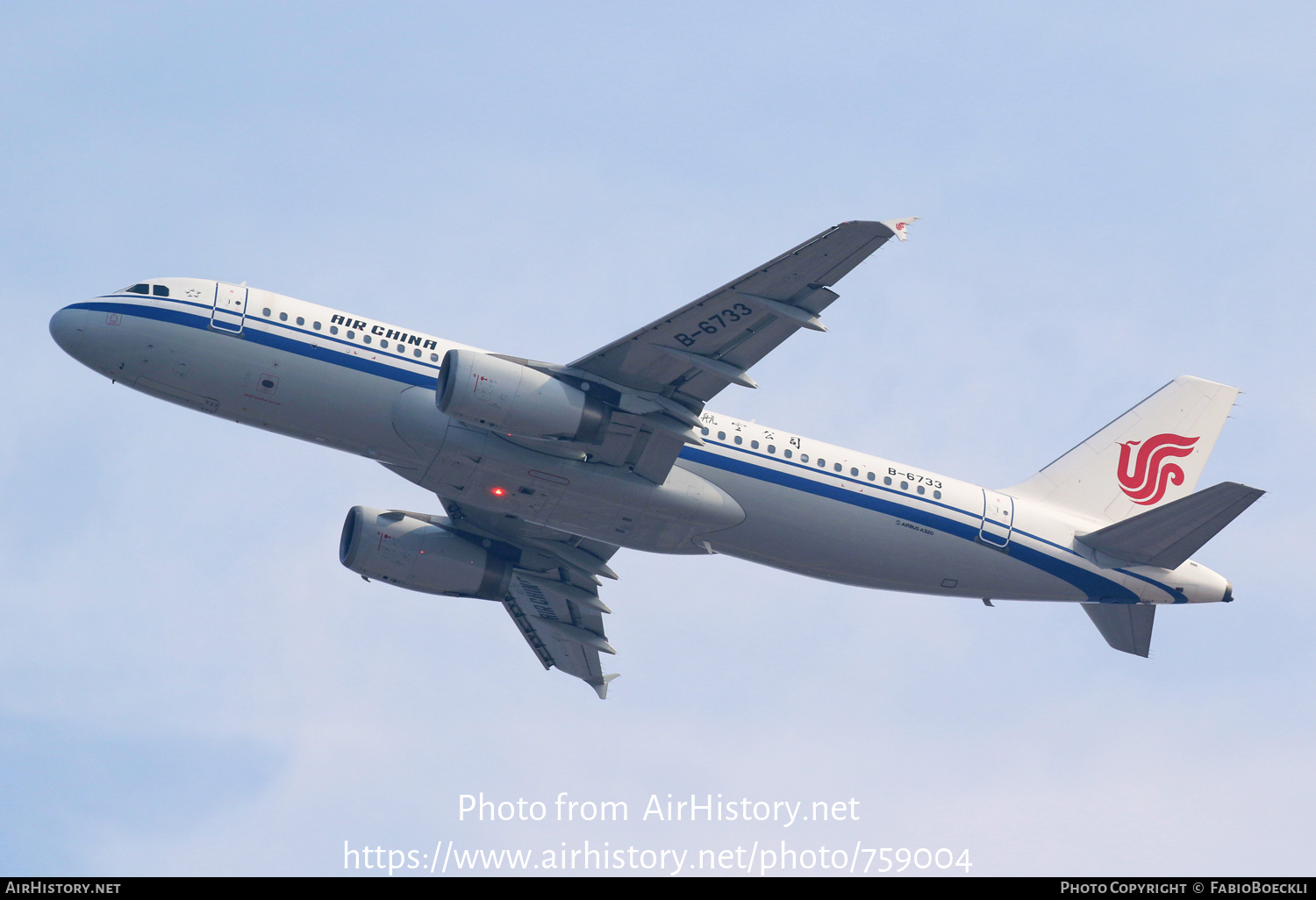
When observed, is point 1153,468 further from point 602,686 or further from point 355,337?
point 355,337

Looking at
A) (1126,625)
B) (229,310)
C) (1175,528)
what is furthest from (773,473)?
(229,310)

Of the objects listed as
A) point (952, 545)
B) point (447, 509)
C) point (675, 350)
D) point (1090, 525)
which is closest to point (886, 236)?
point (675, 350)

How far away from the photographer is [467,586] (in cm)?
4328

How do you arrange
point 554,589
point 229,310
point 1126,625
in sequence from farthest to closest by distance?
1. point 554,589
2. point 1126,625
3. point 229,310

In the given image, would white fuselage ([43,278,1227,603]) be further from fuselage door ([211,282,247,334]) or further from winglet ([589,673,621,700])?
winglet ([589,673,621,700])

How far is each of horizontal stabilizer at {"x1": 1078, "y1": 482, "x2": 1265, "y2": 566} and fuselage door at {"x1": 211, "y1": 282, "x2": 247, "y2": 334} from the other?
25.7 metres

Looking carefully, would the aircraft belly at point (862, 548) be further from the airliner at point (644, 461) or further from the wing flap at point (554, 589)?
the wing flap at point (554, 589)

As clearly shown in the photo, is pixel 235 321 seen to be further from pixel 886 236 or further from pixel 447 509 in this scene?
pixel 886 236

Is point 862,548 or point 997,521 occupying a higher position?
point 997,521

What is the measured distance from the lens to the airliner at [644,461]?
1316 inches

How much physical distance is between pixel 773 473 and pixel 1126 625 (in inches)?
537

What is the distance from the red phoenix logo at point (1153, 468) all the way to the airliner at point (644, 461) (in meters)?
0.46

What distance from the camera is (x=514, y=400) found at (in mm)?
33125

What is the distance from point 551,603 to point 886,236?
66.3 ft
